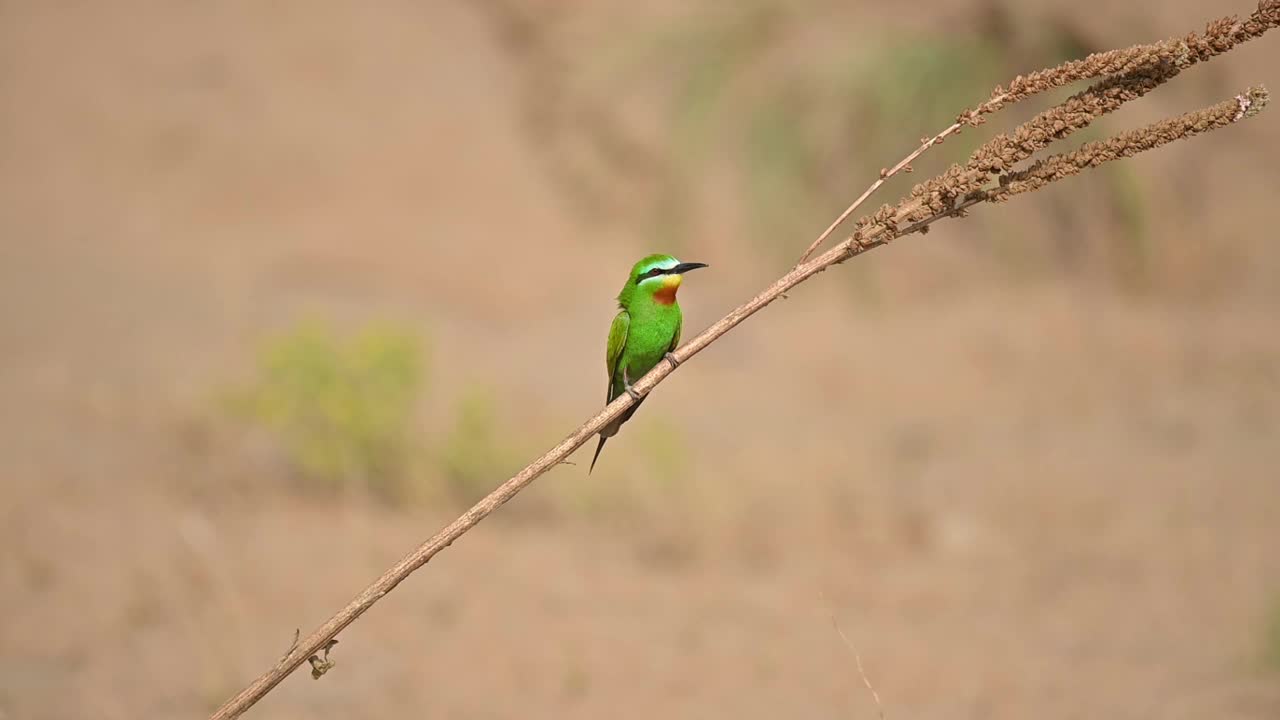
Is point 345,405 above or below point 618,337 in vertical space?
above

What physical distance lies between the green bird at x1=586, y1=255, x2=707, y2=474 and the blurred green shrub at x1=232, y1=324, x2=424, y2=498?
2945mm

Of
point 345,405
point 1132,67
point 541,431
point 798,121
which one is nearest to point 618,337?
point 1132,67

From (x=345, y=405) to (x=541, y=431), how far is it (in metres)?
1.09

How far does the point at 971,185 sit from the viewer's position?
1.79m

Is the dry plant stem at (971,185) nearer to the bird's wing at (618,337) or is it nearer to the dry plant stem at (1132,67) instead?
the dry plant stem at (1132,67)

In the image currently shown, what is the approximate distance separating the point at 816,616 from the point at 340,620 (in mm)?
3608

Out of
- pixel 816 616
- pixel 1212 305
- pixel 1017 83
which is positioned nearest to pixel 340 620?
pixel 1017 83

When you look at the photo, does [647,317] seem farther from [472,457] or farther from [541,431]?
[541,431]

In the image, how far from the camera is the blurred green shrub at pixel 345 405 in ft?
20.0

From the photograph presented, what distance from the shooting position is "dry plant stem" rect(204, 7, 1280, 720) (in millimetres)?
1673

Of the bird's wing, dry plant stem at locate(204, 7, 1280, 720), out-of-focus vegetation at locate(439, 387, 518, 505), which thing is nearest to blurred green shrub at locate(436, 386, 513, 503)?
out-of-focus vegetation at locate(439, 387, 518, 505)

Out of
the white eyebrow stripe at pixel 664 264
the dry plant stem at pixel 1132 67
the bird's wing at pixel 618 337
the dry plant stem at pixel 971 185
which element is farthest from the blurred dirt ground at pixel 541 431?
the dry plant stem at pixel 1132 67

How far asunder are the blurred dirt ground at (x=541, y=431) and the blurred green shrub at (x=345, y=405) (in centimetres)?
20

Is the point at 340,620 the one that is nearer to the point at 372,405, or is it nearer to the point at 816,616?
the point at 816,616
